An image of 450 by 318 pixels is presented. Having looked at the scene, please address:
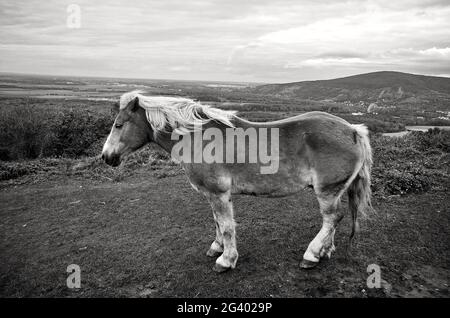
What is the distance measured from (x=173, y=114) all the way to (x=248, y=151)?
1270mm

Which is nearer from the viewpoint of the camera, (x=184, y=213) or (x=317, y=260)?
(x=317, y=260)

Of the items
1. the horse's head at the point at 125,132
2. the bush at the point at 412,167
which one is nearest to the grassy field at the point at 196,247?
the bush at the point at 412,167

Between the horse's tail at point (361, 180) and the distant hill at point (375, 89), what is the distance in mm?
89152

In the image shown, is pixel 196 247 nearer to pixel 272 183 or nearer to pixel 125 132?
pixel 272 183

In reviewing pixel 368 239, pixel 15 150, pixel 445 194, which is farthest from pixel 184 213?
pixel 15 150

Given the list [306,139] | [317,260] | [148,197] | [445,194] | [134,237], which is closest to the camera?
[306,139]

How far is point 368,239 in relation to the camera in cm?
536

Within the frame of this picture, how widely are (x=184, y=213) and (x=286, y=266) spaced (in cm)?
313

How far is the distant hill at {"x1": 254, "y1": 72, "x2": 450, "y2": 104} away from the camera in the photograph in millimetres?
88938

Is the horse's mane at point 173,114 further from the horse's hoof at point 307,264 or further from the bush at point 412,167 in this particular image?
the bush at point 412,167

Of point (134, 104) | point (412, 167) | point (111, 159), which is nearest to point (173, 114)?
point (134, 104)

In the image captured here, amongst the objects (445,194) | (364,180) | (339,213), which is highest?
(364,180)

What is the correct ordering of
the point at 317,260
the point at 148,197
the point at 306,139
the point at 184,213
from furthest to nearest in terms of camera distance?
the point at 148,197 < the point at 184,213 < the point at 317,260 < the point at 306,139

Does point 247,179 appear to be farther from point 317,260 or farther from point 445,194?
point 445,194
